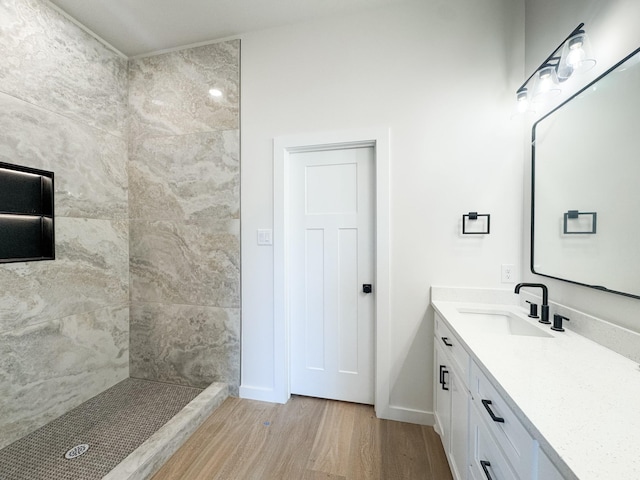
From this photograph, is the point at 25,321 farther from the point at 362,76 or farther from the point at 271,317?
the point at 362,76

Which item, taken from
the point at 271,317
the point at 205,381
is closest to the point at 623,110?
the point at 271,317

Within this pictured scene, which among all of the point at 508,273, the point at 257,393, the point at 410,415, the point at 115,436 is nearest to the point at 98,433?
the point at 115,436

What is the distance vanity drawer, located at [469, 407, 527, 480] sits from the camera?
0.86 m

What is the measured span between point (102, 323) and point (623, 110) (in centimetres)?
348

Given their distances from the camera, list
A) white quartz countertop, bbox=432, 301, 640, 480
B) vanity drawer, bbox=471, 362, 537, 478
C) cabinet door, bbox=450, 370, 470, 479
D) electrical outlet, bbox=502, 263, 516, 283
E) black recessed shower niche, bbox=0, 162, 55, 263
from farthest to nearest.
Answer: electrical outlet, bbox=502, 263, 516, 283
black recessed shower niche, bbox=0, 162, 55, 263
cabinet door, bbox=450, 370, 470, 479
vanity drawer, bbox=471, 362, 537, 478
white quartz countertop, bbox=432, 301, 640, 480

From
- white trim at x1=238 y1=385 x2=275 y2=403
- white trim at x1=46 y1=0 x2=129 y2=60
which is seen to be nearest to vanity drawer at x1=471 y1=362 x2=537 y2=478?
white trim at x1=238 y1=385 x2=275 y2=403

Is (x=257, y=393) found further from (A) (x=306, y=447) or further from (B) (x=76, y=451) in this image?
(B) (x=76, y=451)

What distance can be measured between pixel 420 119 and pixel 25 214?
277 centimetres

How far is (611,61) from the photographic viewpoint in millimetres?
1128

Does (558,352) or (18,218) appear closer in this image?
(558,352)

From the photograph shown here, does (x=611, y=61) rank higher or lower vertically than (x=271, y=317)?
higher

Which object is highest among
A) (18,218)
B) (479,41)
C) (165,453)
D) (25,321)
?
(479,41)

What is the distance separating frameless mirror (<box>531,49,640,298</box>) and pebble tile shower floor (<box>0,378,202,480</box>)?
269 cm

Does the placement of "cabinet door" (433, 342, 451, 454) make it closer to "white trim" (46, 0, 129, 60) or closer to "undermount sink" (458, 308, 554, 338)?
"undermount sink" (458, 308, 554, 338)
